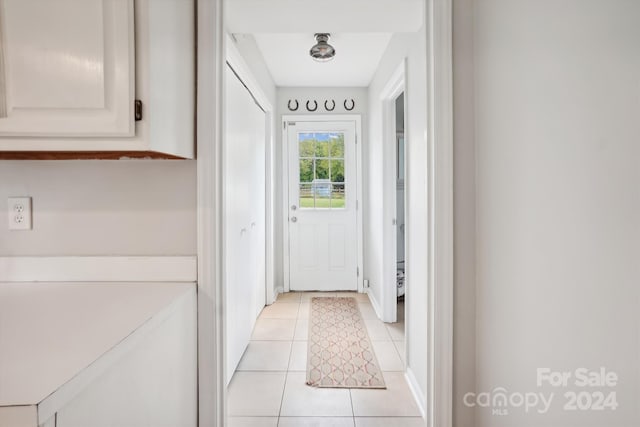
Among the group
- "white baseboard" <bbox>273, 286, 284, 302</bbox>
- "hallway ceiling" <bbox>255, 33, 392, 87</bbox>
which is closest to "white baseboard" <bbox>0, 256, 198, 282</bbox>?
"hallway ceiling" <bbox>255, 33, 392, 87</bbox>

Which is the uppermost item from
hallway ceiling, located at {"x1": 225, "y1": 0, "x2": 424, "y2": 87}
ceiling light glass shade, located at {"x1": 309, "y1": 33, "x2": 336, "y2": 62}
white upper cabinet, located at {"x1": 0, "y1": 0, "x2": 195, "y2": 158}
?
ceiling light glass shade, located at {"x1": 309, "y1": 33, "x2": 336, "y2": 62}

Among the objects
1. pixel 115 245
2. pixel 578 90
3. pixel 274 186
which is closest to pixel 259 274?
pixel 274 186

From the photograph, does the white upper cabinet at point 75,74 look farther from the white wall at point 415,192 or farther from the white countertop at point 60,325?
the white wall at point 415,192

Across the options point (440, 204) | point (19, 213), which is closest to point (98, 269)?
point (19, 213)

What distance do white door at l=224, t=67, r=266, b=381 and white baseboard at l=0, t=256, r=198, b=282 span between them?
17.6 inches

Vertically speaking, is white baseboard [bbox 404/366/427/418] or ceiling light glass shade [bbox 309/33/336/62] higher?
ceiling light glass shade [bbox 309/33/336/62]

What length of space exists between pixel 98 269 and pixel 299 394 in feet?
4.38

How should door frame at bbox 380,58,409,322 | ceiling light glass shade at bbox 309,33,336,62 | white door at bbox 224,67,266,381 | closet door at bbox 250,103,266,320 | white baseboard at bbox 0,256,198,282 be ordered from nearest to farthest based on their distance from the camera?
1. white baseboard at bbox 0,256,198,282
2. white door at bbox 224,67,266,381
3. ceiling light glass shade at bbox 309,33,336,62
4. closet door at bbox 250,103,266,320
5. door frame at bbox 380,58,409,322

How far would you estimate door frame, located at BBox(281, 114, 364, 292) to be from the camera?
13.3ft

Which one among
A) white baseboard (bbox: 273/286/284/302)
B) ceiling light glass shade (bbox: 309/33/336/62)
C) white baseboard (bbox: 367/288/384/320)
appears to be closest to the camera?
ceiling light glass shade (bbox: 309/33/336/62)

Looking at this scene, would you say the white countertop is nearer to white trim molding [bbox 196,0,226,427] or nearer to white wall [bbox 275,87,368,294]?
white trim molding [bbox 196,0,226,427]

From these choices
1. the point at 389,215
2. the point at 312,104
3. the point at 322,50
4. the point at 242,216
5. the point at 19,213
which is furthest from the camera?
the point at 312,104

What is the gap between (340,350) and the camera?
2.66m

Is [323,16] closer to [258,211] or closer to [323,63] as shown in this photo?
[323,63]
